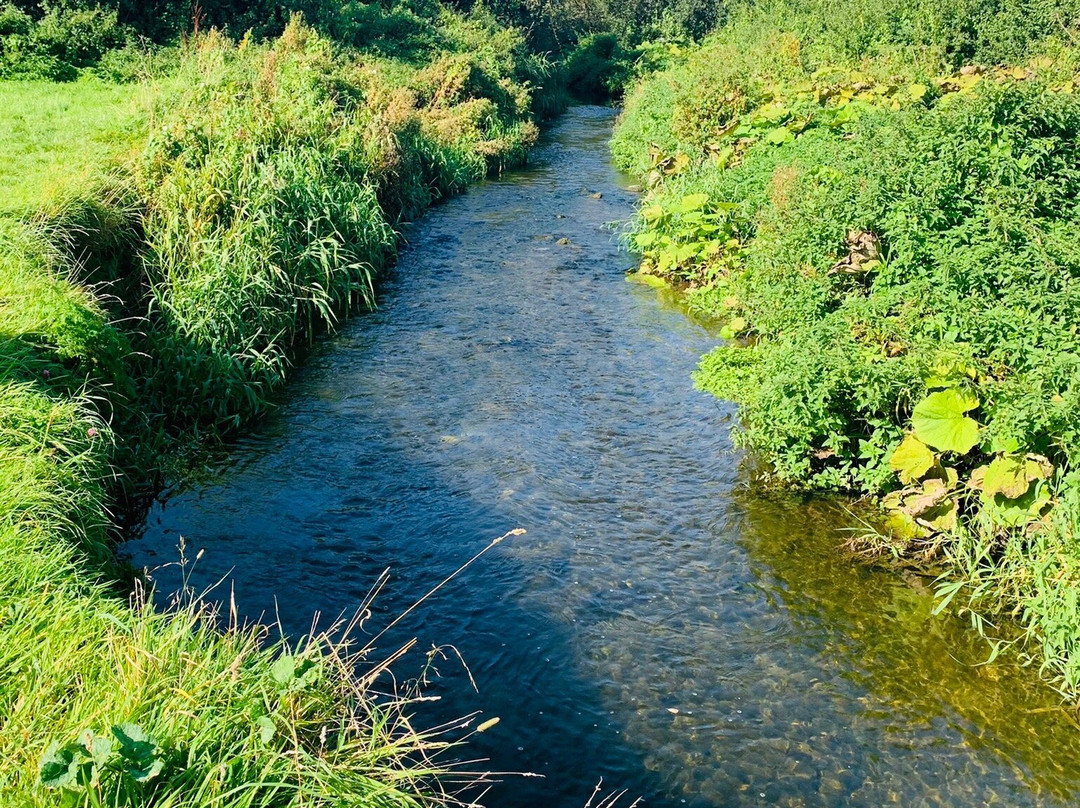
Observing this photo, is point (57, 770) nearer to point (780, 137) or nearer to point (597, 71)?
point (780, 137)

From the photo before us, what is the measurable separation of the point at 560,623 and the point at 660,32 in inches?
2146

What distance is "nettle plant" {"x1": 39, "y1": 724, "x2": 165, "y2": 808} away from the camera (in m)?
3.42

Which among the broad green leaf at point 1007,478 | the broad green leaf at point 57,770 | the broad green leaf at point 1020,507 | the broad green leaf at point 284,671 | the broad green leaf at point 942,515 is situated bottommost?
the broad green leaf at point 942,515

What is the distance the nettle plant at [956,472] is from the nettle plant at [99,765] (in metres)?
6.06

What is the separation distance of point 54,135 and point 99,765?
11481 mm

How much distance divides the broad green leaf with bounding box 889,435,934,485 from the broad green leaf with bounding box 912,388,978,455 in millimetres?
84

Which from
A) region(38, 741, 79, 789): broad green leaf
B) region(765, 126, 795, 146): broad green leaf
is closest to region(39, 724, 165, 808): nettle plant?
region(38, 741, 79, 789): broad green leaf

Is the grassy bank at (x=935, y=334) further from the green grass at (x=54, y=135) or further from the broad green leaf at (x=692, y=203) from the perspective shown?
the green grass at (x=54, y=135)

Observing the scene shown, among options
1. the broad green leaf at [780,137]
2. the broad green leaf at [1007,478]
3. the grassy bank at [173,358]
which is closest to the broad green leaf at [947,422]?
the broad green leaf at [1007,478]

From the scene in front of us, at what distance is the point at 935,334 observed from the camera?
25.9 feet

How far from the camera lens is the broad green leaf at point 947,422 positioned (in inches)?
285

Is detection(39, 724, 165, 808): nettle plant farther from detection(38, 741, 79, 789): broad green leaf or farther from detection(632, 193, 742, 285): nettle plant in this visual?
detection(632, 193, 742, 285): nettle plant

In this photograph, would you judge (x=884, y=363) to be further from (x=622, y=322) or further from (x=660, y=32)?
(x=660, y=32)

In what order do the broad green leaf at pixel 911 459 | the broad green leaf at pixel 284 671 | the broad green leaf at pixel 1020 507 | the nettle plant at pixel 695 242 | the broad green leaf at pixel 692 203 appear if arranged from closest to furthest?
the broad green leaf at pixel 284 671 < the broad green leaf at pixel 1020 507 < the broad green leaf at pixel 911 459 < the nettle plant at pixel 695 242 < the broad green leaf at pixel 692 203
